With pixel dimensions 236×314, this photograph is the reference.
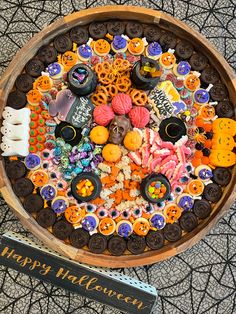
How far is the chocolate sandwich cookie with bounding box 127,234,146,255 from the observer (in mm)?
2305

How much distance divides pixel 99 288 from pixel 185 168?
2.51 feet

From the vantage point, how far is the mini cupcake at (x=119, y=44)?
2359 mm

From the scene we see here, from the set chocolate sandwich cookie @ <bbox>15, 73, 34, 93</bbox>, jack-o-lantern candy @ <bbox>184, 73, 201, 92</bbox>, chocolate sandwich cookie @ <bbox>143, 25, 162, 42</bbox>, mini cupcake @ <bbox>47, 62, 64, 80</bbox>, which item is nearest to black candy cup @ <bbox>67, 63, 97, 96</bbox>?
mini cupcake @ <bbox>47, 62, 64, 80</bbox>

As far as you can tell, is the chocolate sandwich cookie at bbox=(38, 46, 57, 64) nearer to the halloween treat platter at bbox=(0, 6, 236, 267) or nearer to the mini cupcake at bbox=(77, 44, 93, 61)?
the halloween treat platter at bbox=(0, 6, 236, 267)

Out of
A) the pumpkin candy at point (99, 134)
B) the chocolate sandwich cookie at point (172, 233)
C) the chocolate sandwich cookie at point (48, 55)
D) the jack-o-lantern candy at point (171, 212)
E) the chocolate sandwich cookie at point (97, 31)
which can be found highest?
the chocolate sandwich cookie at point (97, 31)

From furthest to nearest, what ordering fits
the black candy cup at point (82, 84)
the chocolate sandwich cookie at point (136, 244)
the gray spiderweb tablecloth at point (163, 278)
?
the gray spiderweb tablecloth at point (163, 278) → the chocolate sandwich cookie at point (136, 244) → the black candy cup at point (82, 84)

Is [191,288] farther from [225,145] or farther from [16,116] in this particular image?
[16,116]

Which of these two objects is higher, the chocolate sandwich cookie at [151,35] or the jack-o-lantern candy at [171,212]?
the chocolate sandwich cookie at [151,35]

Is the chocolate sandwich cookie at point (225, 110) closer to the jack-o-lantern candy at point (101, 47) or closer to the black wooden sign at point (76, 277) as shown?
the jack-o-lantern candy at point (101, 47)

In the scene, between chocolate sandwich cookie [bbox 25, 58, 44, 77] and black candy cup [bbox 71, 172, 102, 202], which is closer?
black candy cup [bbox 71, 172, 102, 202]

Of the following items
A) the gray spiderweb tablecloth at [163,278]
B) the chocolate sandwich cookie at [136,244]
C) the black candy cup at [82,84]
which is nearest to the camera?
the black candy cup at [82,84]

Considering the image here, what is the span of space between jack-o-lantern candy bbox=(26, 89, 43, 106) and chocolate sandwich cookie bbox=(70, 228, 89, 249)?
2.33 ft

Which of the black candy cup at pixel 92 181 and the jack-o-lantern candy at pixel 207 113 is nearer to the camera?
the black candy cup at pixel 92 181

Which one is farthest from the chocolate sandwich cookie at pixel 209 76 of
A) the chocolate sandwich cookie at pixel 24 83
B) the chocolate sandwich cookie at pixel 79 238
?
the chocolate sandwich cookie at pixel 79 238
